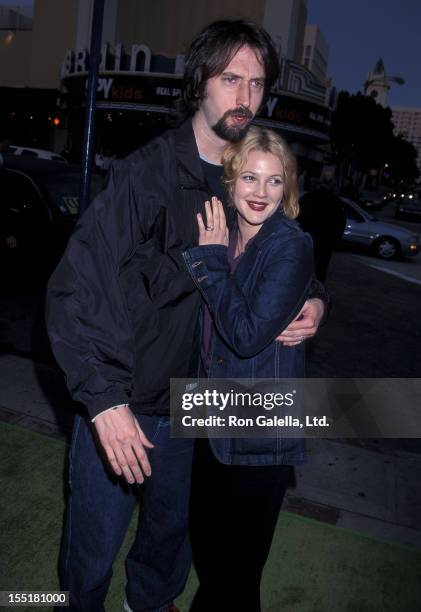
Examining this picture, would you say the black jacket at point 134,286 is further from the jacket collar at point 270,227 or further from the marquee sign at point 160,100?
the marquee sign at point 160,100

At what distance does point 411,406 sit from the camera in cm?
512

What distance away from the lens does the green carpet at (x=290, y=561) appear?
2.67 meters

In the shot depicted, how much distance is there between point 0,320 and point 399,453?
4671 mm

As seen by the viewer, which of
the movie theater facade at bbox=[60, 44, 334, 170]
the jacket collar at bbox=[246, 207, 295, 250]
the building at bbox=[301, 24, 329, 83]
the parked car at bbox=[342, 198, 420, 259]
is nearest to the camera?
the jacket collar at bbox=[246, 207, 295, 250]

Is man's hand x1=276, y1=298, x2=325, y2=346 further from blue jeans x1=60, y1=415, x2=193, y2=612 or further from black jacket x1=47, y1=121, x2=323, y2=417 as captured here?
blue jeans x1=60, y1=415, x2=193, y2=612

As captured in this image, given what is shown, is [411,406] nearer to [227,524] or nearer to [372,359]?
[372,359]

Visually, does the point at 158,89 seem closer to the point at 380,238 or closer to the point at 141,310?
the point at 380,238

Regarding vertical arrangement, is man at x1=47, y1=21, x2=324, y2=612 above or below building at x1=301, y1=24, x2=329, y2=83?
below

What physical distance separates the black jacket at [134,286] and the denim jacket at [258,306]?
11 centimetres

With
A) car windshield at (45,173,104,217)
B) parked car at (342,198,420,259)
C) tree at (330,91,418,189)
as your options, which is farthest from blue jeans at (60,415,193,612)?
tree at (330,91,418,189)

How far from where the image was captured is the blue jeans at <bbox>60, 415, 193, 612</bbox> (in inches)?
73.0

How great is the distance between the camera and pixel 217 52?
193 centimetres

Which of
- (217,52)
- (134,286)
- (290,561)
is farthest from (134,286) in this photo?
(290,561)

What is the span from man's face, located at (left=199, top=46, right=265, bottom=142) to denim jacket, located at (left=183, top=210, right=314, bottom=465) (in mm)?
351
